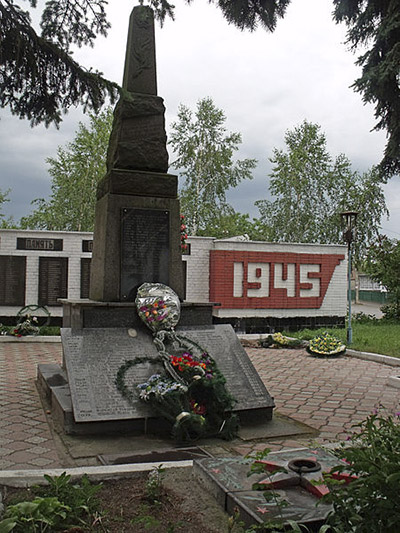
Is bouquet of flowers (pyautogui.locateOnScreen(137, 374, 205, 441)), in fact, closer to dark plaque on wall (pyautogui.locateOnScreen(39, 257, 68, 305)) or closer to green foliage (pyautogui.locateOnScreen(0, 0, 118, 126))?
green foliage (pyautogui.locateOnScreen(0, 0, 118, 126))

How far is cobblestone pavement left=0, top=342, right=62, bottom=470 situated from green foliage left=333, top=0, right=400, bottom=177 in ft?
21.6

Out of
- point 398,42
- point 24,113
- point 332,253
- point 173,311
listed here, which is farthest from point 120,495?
point 332,253

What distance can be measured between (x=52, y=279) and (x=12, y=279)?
2.80ft

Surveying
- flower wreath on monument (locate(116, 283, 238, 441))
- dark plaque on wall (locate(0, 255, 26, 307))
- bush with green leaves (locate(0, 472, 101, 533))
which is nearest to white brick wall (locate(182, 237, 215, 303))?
dark plaque on wall (locate(0, 255, 26, 307))

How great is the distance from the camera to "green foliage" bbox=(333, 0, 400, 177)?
7602mm

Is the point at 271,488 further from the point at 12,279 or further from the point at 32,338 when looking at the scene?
the point at 12,279

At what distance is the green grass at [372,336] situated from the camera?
9.88m

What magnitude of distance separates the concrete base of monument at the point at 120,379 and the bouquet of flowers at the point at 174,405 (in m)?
0.13

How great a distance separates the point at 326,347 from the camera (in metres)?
9.65

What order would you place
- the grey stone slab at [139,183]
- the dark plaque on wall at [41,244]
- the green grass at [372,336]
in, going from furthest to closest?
1. the dark plaque on wall at [41,244]
2. the green grass at [372,336]
3. the grey stone slab at [139,183]

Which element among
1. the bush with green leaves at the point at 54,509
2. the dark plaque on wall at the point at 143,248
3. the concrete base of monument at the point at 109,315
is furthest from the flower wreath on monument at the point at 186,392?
the bush with green leaves at the point at 54,509

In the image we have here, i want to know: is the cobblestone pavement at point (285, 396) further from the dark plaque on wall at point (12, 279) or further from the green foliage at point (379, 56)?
the green foliage at point (379, 56)

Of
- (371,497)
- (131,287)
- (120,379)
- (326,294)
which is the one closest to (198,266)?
(326,294)

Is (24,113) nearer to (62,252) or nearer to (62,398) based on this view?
(62,398)
